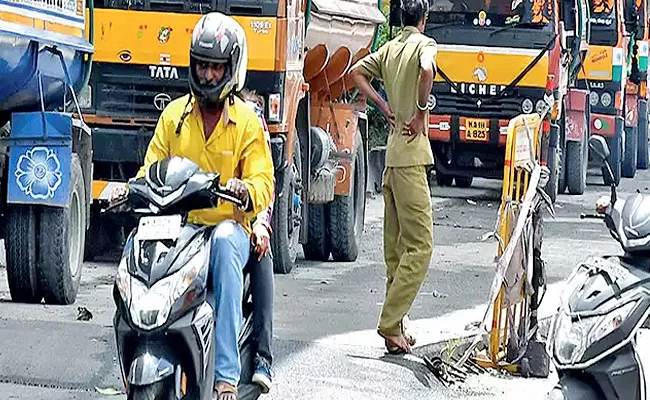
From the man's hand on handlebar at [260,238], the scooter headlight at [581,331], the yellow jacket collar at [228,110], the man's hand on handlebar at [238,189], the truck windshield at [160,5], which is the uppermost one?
the truck windshield at [160,5]

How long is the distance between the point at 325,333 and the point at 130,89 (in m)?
3.27

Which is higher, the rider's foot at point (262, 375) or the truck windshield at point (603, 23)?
the truck windshield at point (603, 23)

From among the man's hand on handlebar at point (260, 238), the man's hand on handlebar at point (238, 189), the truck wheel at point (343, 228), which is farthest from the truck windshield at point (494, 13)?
the man's hand on handlebar at point (238, 189)

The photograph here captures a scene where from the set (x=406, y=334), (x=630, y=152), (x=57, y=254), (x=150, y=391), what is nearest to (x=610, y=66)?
(x=630, y=152)

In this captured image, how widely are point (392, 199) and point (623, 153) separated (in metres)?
18.7

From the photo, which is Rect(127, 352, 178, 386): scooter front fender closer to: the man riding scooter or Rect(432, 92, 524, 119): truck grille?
the man riding scooter

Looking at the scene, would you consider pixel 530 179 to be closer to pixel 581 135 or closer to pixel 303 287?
pixel 303 287

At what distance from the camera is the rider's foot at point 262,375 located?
6.58 m

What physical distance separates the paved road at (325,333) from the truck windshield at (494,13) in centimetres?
449

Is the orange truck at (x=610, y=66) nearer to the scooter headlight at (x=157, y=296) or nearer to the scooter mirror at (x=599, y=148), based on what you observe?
the scooter mirror at (x=599, y=148)

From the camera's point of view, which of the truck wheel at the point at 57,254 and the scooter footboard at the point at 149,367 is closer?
the scooter footboard at the point at 149,367

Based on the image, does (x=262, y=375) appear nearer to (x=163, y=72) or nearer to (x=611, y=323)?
(x=611, y=323)

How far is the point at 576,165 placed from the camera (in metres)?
22.8

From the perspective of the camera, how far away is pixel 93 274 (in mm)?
11984
